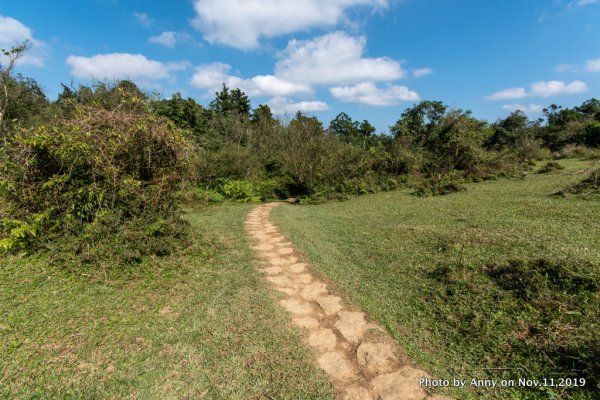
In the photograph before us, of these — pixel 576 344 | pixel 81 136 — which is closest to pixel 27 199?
pixel 81 136

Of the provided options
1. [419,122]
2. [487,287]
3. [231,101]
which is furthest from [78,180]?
[231,101]

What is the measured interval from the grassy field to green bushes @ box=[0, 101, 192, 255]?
2935 mm

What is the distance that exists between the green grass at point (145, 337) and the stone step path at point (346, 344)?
170 millimetres

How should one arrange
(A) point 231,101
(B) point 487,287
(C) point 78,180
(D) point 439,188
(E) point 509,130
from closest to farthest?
(B) point 487,287
(C) point 78,180
(D) point 439,188
(E) point 509,130
(A) point 231,101

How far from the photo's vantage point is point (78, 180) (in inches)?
147

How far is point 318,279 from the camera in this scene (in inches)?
148

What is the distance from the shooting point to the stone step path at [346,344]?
2.00 meters

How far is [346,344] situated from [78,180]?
4.01 m

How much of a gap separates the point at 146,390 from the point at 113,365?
42 cm

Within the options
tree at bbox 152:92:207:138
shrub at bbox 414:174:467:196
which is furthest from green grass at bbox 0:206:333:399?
tree at bbox 152:92:207:138

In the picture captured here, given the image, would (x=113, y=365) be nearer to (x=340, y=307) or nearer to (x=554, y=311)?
(x=340, y=307)

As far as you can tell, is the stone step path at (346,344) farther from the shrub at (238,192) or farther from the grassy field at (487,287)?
the shrub at (238,192)

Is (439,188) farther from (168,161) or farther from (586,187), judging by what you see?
(168,161)

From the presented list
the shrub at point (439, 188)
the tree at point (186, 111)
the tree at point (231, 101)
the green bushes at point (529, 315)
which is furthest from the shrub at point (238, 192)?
the tree at point (231, 101)
